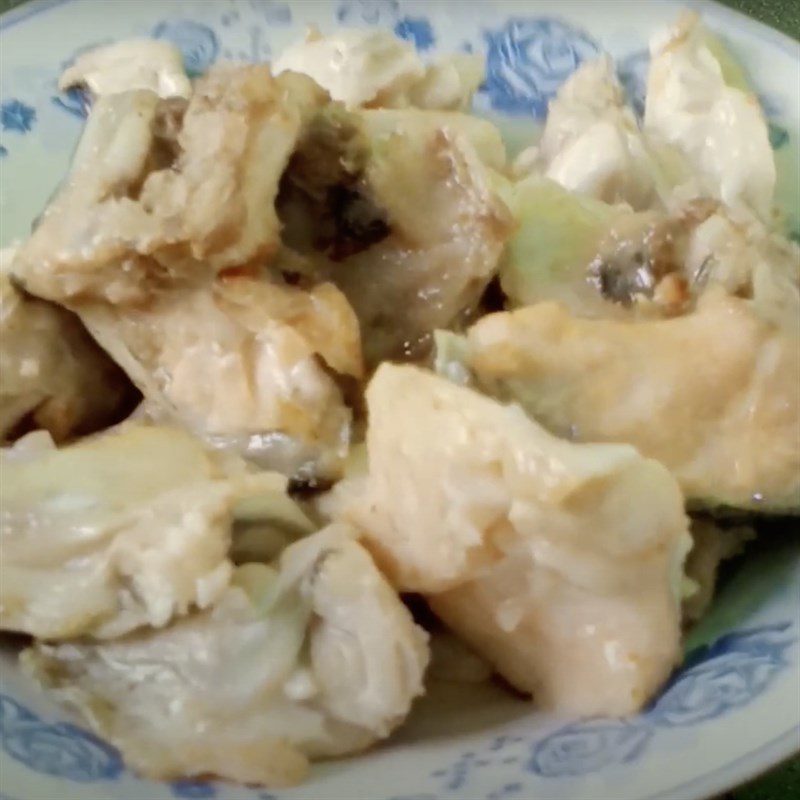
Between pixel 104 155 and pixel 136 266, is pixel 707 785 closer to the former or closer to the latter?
pixel 136 266

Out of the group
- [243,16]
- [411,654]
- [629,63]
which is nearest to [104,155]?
[411,654]

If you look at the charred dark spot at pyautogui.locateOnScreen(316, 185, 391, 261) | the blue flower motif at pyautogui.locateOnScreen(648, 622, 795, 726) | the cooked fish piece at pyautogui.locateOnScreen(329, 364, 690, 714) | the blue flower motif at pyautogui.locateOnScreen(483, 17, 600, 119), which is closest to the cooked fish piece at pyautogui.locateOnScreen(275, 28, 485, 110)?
the blue flower motif at pyautogui.locateOnScreen(483, 17, 600, 119)

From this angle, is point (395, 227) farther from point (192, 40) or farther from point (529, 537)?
point (192, 40)

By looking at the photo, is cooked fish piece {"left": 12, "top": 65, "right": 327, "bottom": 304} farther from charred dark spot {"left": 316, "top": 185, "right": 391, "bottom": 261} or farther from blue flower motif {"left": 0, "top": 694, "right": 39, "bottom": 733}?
blue flower motif {"left": 0, "top": 694, "right": 39, "bottom": 733}

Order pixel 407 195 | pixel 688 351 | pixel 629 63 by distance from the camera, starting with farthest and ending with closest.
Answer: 1. pixel 629 63
2. pixel 407 195
3. pixel 688 351

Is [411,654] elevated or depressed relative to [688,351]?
depressed

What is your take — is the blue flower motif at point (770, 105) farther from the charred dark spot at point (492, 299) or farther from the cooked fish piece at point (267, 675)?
the cooked fish piece at point (267, 675)

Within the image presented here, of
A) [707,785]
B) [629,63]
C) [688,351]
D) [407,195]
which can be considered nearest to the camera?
[707,785]
